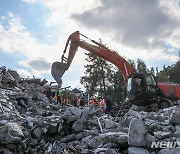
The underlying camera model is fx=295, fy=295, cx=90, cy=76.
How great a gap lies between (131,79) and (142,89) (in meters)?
0.72

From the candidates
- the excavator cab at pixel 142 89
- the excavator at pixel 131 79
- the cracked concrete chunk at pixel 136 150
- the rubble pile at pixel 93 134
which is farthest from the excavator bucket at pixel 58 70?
the cracked concrete chunk at pixel 136 150

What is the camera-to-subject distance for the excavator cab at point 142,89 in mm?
13875

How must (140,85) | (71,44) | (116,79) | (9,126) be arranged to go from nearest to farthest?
1. (9,126)
2. (140,85)
3. (71,44)
4. (116,79)

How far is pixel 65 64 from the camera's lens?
1499 centimetres

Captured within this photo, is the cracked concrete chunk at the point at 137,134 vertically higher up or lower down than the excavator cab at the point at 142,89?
lower down

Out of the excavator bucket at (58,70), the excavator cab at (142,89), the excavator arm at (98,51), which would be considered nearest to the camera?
Answer: the excavator cab at (142,89)

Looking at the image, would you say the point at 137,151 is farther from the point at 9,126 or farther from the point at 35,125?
the point at 35,125

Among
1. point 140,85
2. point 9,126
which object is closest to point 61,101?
point 140,85

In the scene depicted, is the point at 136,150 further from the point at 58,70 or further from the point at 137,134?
the point at 58,70

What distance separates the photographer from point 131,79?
1427cm

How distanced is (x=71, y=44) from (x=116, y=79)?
3716 centimetres

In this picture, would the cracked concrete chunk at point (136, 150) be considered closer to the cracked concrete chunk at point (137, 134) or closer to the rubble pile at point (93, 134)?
the rubble pile at point (93, 134)

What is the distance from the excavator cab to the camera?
13875mm

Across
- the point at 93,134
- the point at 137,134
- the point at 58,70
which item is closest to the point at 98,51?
the point at 58,70
